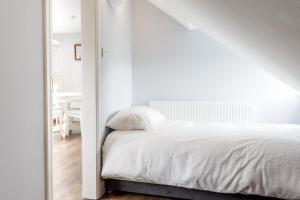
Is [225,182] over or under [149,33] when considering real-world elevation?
under

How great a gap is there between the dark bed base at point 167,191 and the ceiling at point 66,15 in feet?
8.77

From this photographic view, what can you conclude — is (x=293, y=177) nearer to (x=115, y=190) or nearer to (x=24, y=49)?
(x=115, y=190)

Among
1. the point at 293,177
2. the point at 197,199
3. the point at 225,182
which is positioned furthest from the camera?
the point at 197,199

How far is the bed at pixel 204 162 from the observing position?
6.72 ft

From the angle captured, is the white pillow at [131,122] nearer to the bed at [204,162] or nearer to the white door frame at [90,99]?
Answer: the bed at [204,162]

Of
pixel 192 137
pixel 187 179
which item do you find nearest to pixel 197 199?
pixel 187 179

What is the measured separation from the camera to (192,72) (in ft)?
12.6

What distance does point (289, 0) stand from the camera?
2.52ft

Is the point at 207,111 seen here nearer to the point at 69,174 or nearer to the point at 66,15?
the point at 69,174

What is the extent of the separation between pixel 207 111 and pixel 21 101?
9.25ft

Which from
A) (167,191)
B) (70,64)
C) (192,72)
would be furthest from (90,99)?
(70,64)

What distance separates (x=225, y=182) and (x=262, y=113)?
1.86 meters

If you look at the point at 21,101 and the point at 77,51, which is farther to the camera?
the point at 77,51

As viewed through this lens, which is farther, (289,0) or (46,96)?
(46,96)
